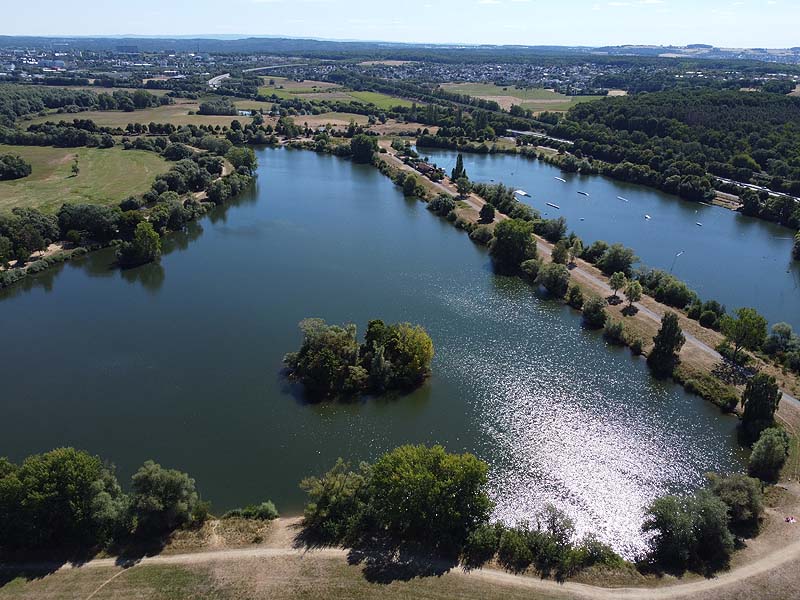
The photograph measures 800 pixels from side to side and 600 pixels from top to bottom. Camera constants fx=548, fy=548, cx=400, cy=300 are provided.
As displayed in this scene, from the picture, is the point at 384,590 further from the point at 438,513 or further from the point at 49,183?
the point at 49,183

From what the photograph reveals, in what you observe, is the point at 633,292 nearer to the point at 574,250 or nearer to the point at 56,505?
the point at 574,250

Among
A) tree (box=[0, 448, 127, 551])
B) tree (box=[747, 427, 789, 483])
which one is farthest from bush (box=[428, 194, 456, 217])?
tree (box=[0, 448, 127, 551])

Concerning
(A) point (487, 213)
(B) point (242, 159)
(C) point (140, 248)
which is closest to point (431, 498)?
(C) point (140, 248)

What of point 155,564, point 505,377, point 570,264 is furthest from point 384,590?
point 570,264

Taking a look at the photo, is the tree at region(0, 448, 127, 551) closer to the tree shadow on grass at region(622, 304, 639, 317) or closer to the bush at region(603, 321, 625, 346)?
the bush at region(603, 321, 625, 346)

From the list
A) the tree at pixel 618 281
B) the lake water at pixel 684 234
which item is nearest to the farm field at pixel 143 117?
the lake water at pixel 684 234

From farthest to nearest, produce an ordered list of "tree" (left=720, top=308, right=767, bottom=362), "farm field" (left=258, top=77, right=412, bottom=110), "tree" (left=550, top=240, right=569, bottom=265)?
1. "farm field" (left=258, top=77, right=412, bottom=110)
2. "tree" (left=550, top=240, right=569, bottom=265)
3. "tree" (left=720, top=308, right=767, bottom=362)

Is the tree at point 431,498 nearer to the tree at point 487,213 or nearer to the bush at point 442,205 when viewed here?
the tree at point 487,213
